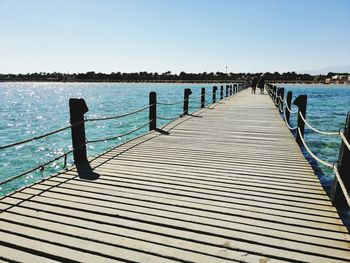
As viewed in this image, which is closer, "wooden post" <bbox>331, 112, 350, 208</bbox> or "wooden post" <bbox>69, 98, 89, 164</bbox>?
"wooden post" <bbox>331, 112, 350, 208</bbox>

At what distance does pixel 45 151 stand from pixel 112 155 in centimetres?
1186

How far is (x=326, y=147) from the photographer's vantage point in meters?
14.3

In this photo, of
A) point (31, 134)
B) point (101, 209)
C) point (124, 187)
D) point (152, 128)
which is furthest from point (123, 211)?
point (31, 134)

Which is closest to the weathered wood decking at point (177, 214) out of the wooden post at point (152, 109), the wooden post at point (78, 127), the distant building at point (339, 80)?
the wooden post at point (78, 127)

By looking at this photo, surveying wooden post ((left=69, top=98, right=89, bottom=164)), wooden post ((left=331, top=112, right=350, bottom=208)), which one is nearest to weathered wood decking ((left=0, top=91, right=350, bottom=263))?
wooden post ((left=331, top=112, right=350, bottom=208))

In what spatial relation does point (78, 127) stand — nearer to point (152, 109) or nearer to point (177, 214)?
point (177, 214)

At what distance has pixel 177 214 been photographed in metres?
3.85

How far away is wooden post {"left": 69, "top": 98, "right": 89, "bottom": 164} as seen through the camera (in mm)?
5957

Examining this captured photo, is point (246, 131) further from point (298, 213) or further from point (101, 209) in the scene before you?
point (101, 209)

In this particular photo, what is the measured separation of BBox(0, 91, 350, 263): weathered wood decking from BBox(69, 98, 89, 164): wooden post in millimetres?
466

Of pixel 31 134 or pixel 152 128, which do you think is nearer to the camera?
pixel 152 128

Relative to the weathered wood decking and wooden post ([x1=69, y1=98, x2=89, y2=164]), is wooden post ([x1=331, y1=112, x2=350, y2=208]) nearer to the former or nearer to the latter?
the weathered wood decking

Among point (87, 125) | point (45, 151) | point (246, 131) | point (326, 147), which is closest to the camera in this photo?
point (246, 131)

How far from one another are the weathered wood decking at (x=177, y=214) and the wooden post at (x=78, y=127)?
0.47 m
